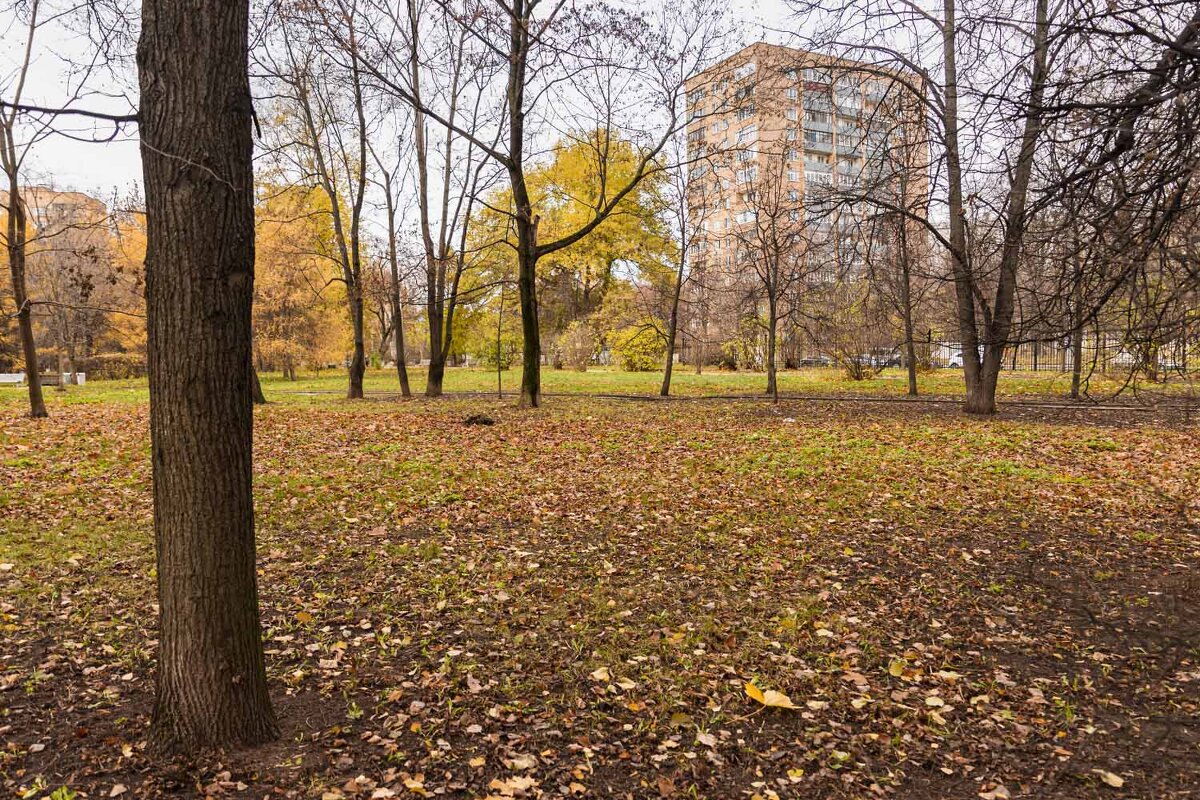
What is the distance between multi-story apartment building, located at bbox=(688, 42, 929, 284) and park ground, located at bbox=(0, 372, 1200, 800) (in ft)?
12.4

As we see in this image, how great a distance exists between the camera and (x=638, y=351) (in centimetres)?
3600

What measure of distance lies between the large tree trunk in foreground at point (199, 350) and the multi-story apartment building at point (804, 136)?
18.8ft

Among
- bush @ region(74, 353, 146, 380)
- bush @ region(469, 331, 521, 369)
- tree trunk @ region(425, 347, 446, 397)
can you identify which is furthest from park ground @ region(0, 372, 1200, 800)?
bush @ region(74, 353, 146, 380)

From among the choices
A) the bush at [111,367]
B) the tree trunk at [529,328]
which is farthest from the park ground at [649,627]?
the bush at [111,367]

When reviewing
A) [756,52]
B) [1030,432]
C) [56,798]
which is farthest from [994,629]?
[756,52]

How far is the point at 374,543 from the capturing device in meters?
6.18

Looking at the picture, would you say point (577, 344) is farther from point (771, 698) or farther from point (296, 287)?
point (771, 698)

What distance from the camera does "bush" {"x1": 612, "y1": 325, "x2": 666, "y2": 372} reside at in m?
32.7

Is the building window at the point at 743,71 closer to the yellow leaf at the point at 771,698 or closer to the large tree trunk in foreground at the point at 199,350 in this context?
the large tree trunk in foreground at the point at 199,350

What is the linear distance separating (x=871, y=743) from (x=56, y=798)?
3.59 metres

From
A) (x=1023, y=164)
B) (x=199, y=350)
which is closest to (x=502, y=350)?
(x=1023, y=164)

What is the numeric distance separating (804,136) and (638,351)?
20448mm

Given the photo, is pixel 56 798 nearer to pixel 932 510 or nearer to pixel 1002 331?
pixel 1002 331

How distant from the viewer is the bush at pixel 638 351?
1286 inches
